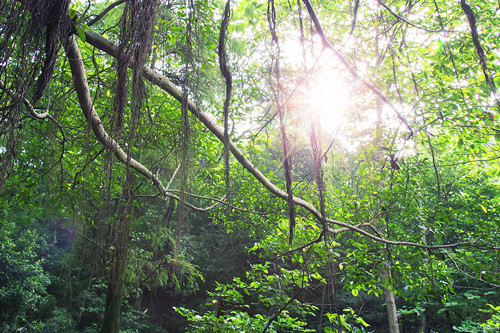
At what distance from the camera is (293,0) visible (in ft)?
8.26

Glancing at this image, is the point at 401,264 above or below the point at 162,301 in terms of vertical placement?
above

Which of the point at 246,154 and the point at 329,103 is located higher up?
the point at 246,154

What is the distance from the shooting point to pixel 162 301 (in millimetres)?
11180

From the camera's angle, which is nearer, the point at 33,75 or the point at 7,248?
the point at 33,75

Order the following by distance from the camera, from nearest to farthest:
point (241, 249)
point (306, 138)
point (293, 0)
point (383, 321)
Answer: point (306, 138) → point (293, 0) → point (383, 321) → point (241, 249)

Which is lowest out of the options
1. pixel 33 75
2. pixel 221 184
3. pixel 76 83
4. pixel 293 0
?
pixel 33 75

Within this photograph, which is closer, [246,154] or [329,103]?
[329,103]

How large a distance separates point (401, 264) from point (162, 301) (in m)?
10.3

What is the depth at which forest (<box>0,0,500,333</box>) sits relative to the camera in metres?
0.93

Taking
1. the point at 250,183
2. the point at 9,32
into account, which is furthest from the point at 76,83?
the point at 250,183

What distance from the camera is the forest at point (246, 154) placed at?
3.04 feet

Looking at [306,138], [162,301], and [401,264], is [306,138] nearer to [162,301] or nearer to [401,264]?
[401,264]

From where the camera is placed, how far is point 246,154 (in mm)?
3994

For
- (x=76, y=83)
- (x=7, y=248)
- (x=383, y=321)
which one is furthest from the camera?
(x=383, y=321)
